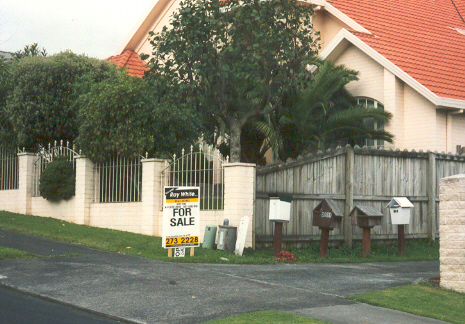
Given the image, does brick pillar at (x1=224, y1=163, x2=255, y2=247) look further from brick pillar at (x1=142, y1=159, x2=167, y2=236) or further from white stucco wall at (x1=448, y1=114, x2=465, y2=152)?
white stucco wall at (x1=448, y1=114, x2=465, y2=152)

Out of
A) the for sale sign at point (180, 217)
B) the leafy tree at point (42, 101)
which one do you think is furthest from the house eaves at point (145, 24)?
the for sale sign at point (180, 217)

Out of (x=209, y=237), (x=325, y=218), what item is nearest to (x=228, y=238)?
(x=209, y=237)

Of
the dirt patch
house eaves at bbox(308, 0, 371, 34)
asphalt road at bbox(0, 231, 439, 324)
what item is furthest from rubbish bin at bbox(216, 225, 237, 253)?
house eaves at bbox(308, 0, 371, 34)

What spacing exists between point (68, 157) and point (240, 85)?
5.21 meters

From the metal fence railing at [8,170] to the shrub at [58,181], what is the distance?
2.03 m

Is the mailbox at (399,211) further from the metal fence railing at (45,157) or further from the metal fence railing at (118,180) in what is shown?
the metal fence railing at (45,157)

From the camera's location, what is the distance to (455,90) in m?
17.8

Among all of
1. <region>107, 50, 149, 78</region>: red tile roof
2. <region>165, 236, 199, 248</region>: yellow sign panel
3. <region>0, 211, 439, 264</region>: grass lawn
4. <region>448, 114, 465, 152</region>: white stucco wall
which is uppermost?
<region>107, 50, 149, 78</region>: red tile roof

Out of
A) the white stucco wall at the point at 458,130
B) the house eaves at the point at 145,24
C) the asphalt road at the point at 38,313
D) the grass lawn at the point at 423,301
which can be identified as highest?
the house eaves at the point at 145,24

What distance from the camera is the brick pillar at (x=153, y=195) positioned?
14.7 meters

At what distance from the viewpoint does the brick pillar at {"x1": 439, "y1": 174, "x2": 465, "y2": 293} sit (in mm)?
9867

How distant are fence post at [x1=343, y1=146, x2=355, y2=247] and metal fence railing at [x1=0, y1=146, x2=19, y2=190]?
33.5ft

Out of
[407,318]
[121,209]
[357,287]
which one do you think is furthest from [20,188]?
[407,318]

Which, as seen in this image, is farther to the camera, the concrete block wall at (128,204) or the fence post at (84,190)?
the fence post at (84,190)
